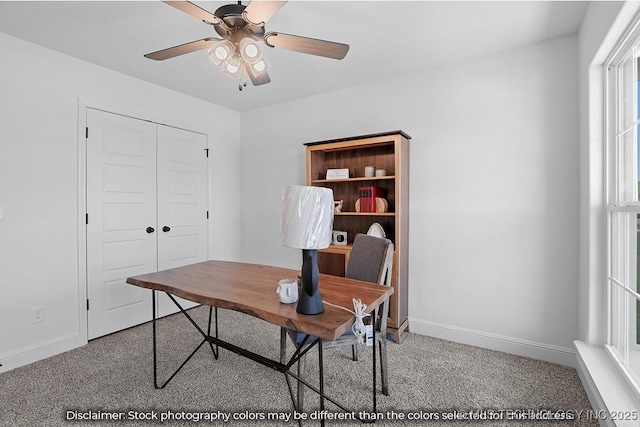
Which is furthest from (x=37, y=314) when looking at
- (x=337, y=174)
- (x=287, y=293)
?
(x=337, y=174)

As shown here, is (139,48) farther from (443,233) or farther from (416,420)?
(416,420)

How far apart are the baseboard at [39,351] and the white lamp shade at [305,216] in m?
2.53

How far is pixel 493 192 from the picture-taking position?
2.59 m

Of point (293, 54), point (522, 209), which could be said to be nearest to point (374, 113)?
point (293, 54)

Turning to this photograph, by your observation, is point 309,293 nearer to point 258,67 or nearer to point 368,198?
point 258,67

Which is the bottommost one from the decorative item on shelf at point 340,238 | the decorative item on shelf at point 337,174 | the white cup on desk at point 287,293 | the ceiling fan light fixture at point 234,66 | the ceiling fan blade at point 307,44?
the white cup on desk at point 287,293

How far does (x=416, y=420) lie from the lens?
173 cm

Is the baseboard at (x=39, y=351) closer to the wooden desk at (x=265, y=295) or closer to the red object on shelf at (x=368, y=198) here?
the wooden desk at (x=265, y=295)

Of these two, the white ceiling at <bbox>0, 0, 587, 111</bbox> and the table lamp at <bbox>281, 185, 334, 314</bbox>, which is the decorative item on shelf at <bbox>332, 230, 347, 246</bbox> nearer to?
the white ceiling at <bbox>0, 0, 587, 111</bbox>

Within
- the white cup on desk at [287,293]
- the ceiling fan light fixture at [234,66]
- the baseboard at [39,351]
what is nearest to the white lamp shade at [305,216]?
the white cup on desk at [287,293]

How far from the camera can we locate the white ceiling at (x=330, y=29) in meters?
1.99

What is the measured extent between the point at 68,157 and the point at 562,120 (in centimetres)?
401

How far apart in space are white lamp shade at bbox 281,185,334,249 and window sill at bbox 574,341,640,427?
156cm

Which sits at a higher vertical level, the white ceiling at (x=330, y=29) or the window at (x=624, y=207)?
the white ceiling at (x=330, y=29)
